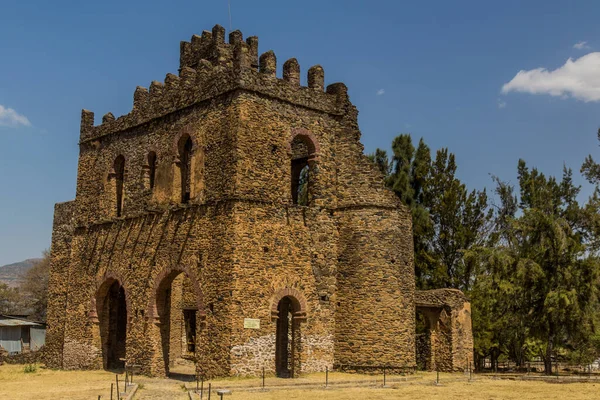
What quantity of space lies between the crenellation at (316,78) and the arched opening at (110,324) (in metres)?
10.6

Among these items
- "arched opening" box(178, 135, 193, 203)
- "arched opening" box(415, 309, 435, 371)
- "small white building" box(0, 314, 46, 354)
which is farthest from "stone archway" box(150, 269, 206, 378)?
"small white building" box(0, 314, 46, 354)

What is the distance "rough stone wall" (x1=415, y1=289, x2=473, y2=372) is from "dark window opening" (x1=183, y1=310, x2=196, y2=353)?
902 centimetres

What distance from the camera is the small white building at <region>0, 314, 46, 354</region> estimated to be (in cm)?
3569

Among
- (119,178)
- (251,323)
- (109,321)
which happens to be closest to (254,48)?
(119,178)

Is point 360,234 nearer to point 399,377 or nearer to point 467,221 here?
point 399,377

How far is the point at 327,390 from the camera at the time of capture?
760 inches

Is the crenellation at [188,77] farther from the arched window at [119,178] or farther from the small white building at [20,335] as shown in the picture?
the small white building at [20,335]

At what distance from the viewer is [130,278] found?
25.5 m

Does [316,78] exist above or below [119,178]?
above

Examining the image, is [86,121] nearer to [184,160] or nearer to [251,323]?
[184,160]

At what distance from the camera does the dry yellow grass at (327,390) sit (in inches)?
704

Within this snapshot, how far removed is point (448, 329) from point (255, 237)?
350 inches

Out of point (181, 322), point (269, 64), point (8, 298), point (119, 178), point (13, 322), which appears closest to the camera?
point (269, 64)

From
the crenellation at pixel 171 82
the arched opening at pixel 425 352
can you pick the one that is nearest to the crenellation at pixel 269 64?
the crenellation at pixel 171 82
